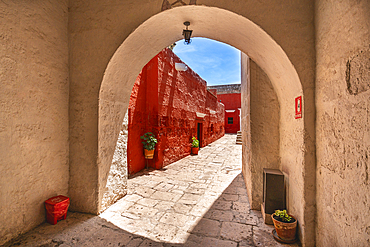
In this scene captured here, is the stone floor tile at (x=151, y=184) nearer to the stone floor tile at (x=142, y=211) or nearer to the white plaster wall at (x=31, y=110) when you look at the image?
the stone floor tile at (x=142, y=211)

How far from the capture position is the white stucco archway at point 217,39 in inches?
80.7

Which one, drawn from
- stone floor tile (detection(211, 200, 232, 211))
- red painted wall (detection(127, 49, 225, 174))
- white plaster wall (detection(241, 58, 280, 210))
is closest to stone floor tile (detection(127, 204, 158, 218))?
stone floor tile (detection(211, 200, 232, 211))

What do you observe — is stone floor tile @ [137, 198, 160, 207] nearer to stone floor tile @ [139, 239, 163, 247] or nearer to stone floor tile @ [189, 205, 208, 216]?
stone floor tile @ [189, 205, 208, 216]

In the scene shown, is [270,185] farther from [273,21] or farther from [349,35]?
[273,21]

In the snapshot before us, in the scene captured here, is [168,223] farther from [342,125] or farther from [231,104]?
[231,104]

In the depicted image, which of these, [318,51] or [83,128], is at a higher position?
[318,51]

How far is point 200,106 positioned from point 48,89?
7.55 metres

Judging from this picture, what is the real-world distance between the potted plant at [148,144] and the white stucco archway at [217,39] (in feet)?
6.65

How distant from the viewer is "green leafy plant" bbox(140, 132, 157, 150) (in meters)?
5.09

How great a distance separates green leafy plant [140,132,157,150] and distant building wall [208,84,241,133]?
1621 cm

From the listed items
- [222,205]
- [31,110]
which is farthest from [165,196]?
[31,110]

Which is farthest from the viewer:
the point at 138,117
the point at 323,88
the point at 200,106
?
the point at 200,106

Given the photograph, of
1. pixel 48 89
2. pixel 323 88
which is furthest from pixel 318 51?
pixel 48 89

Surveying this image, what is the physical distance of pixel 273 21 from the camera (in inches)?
78.0
